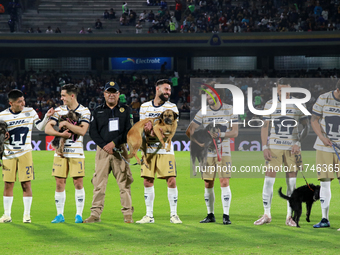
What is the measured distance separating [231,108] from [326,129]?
1.52m

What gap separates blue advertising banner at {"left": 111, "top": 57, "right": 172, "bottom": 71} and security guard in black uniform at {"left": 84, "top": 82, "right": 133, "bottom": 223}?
2945cm

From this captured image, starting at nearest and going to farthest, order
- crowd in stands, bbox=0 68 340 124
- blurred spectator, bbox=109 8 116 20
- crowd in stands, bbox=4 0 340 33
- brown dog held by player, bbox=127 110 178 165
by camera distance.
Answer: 1. brown dog held by player, bbox=127 110 178 165
2. crowd in stands, bbox=0 68 340 124
3. crowd in stands, bbox=4 0 340 33
4. blurred spectator, bbox=109 8 116 20

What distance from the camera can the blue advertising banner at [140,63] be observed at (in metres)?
36.2

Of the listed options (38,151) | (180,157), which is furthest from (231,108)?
(38,151)

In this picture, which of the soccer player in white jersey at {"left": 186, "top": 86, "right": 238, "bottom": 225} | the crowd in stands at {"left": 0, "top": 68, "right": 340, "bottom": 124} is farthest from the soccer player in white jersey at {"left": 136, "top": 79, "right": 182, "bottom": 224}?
the crowd in stands at {"left": 0, "top": 68, "right": 340, "bottom": 124}

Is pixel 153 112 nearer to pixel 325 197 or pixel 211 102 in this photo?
pixel 211 102

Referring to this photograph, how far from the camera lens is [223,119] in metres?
7.10

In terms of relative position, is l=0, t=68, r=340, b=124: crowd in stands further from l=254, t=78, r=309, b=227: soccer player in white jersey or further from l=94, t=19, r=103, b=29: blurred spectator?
l=254, t=78, r=309, b=227: soccer player in white jersey

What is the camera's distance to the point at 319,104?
6.78 meters

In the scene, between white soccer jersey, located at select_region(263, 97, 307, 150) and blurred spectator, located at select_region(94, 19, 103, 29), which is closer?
white soccer jersey, located at select_region(263, 97, 307, 150)

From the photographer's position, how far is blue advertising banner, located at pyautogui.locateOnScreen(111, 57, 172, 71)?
1426 inches

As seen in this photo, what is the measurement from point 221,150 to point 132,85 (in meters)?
26.5

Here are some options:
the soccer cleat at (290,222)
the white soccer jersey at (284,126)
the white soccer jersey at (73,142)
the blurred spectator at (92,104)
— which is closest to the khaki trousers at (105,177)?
the white soccer jersey at (73,142)

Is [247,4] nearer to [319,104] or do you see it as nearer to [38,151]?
[38,151]
